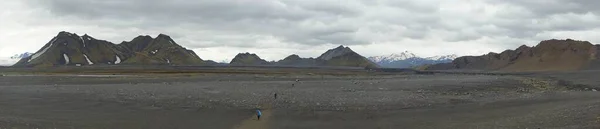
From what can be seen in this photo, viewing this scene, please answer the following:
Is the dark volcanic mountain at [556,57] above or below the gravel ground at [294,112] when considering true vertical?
above

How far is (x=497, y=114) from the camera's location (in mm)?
30938

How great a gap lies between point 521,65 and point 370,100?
160449 mm

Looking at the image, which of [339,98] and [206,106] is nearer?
[206,106]

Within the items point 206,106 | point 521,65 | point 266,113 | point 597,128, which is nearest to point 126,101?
point 206,106

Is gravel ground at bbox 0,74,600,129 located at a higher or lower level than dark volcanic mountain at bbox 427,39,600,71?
lower

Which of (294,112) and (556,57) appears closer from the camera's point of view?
(294,112)

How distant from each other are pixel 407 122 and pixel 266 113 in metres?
8.26

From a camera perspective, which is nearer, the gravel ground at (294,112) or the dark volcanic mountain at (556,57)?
the gravel ground at (294,112)

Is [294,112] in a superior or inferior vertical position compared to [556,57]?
inferior

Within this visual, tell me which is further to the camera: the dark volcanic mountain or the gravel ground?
the dark volcanic mountain

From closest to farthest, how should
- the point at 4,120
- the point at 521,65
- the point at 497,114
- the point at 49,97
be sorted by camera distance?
1. the point at 4,120
2. the point at 497,114
3. the point at 49,97
4. the point at 521,65

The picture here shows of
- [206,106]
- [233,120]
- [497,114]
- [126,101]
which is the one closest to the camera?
→ [233,120]

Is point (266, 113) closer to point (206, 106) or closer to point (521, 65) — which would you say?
point (206, 106)

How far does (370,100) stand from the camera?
39.2 metres
